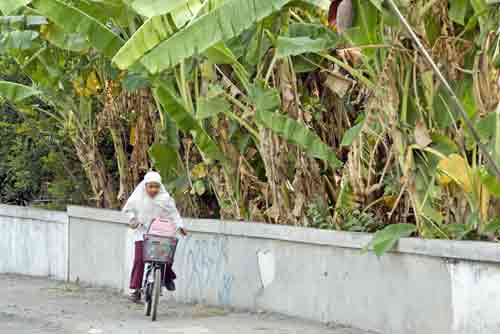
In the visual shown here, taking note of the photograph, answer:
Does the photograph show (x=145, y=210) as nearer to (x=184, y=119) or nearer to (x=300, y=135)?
(x=184, y=119)

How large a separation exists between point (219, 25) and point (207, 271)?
16.6ft

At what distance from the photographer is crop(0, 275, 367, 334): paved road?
461 inches

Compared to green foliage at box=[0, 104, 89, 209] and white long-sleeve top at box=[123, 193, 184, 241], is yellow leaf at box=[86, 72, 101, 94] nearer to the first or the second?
green foliage at box=[0, 104, 89, 209]

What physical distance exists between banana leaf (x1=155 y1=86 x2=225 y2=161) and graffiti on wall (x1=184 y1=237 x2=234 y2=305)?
4.21ft

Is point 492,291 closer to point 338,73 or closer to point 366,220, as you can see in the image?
point 366,220

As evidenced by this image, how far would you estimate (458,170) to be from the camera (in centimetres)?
1055

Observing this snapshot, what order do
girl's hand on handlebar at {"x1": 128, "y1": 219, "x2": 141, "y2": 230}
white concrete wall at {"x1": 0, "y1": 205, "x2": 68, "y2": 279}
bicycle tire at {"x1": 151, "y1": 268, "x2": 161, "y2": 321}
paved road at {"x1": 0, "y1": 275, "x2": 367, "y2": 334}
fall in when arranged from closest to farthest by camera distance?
paved road at {"x1": 0, "y1": 275, "x2": 367, "y2": 334} < bicycle tire at {"x1": 151, "y1": 268, "x2": 161, "y2": 321} < girl's hand on handlebar at {"x1": 128, "y1": 219, "x2": 141, "y2": 230} < white concrete wall at {"x1": 0, "y1": 205, "x2": 68, "y2": 279}

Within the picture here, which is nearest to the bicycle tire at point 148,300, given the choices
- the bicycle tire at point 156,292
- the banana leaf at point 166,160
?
the bicycle tire at point 156,292

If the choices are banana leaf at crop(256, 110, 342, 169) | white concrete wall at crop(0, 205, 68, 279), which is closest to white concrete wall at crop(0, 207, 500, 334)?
banana leaf at crop(256, 110, 342, 169)

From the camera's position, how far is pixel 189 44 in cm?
1010

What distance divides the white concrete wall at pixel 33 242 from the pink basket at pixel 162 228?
19.5ft

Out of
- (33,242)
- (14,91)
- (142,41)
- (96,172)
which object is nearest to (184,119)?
(142,41)

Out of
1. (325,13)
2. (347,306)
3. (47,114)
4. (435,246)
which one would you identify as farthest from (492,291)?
(47,114)

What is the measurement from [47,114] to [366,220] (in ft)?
29.7
